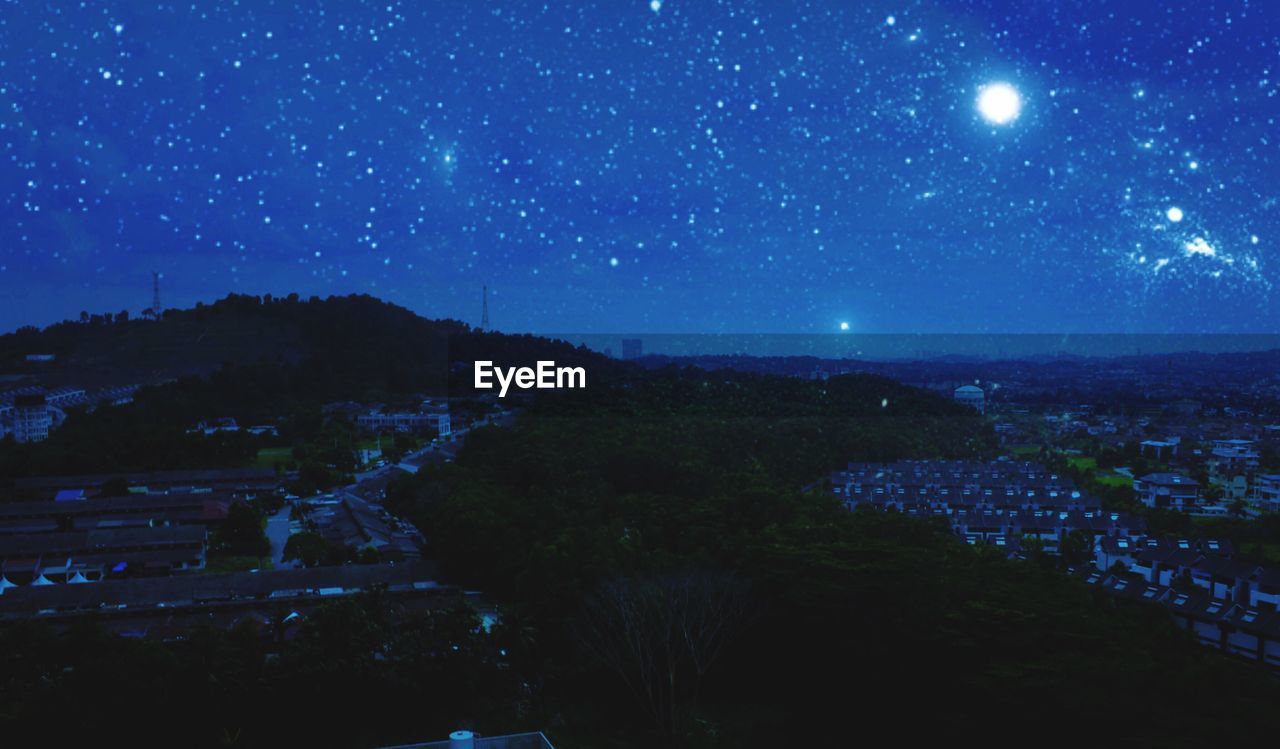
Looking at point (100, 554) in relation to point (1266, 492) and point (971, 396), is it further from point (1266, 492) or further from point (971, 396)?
point (971, 396)

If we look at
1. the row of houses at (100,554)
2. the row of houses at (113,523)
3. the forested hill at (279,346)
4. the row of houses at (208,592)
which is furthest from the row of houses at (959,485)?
the forested hill at (279,346)

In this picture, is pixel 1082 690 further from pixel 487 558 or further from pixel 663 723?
pixel 487 558

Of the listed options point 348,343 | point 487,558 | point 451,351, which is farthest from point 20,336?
point 487,558

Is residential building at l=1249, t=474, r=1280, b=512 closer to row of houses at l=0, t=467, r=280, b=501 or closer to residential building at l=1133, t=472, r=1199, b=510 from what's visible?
residential building at l=1133, t=472, r=1199, b=510

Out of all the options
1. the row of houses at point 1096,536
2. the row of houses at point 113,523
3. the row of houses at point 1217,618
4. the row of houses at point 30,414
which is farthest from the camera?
the row of houses at point 30,414

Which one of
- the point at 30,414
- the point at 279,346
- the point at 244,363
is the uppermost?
the point at 279,346

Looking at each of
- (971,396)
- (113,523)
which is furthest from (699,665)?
(971,396)

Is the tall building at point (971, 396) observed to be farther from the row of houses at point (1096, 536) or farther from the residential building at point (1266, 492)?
the residential building at point (1266, 492)
